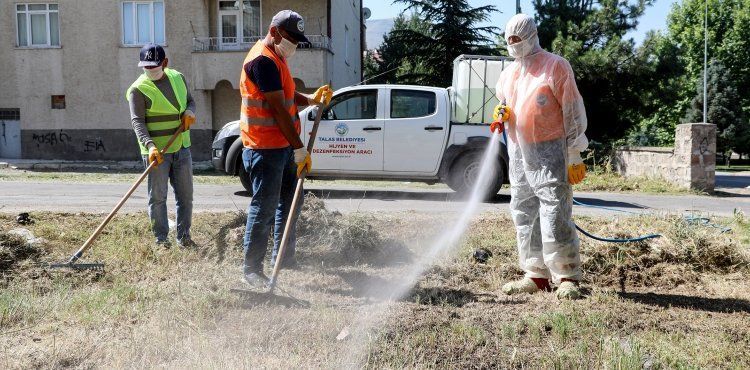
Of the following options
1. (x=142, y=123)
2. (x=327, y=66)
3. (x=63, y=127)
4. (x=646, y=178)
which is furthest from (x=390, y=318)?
(x=63, y=127)

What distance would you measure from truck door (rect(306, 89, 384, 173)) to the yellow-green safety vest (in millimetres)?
4239

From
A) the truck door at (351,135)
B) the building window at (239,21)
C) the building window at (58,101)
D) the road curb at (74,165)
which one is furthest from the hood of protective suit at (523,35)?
the building window at (58,101)

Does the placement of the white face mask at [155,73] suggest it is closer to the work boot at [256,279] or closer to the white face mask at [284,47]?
the white face mask at [284,47]

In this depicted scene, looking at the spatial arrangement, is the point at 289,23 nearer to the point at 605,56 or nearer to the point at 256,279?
the point at 256,279

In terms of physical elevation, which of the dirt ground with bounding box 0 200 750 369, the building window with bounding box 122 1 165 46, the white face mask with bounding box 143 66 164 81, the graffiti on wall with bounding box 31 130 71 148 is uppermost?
the building window with bounding box 122 1 165 46

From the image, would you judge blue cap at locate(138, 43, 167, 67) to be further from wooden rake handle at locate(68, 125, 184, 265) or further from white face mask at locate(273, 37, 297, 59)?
white face mask at locate(273, 37, 297, 59)

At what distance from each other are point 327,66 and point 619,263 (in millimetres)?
15398

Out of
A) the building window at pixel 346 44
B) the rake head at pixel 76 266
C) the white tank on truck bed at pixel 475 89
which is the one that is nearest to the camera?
the rake head at pixel 76 266

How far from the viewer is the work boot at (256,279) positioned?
4.56m

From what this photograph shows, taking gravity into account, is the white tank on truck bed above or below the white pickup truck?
above

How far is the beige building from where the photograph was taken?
19.9 m

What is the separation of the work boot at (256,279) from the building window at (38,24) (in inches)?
740

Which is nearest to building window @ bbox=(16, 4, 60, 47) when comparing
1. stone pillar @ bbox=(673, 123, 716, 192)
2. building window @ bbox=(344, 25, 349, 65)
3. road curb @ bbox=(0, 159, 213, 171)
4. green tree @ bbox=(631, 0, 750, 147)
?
road curb @ bbox=(0, 159, 213, 171)

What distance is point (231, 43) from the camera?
20.0 meters
